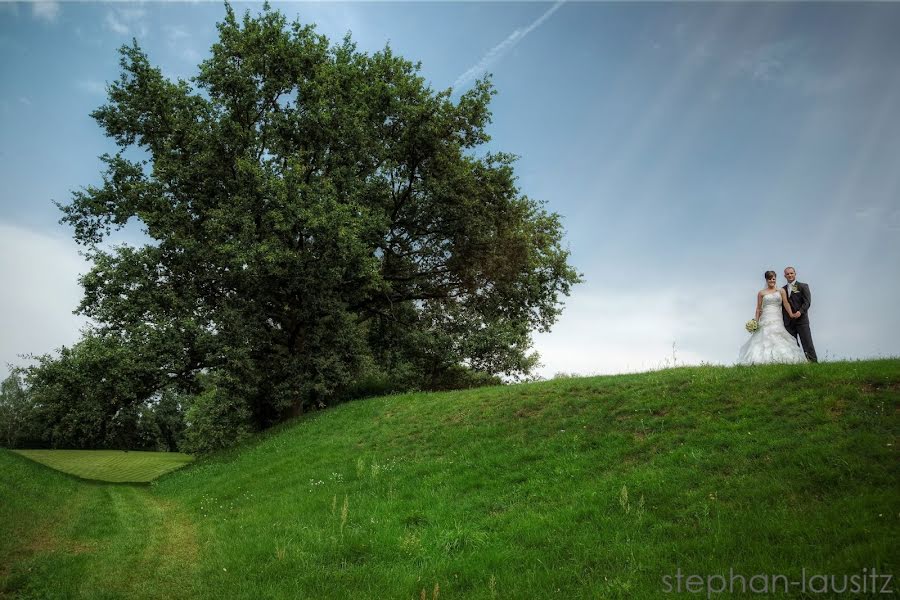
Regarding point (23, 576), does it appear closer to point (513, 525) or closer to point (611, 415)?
point (513, 525)

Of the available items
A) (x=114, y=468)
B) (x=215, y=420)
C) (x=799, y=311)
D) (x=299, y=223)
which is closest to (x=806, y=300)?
(x=799, y=311)

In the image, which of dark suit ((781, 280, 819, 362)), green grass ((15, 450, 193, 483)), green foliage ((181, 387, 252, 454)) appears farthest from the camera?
green grass ((15, 450, 193, 483))

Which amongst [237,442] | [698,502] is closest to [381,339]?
[237,442]

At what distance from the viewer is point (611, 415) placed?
1526 cm

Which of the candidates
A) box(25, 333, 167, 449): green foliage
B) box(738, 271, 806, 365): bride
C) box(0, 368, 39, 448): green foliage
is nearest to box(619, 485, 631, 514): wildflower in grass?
box(738, 271, 806, 365): bride

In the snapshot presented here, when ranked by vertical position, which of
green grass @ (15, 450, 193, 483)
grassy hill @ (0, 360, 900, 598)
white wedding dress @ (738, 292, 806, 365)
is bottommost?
green grass @ (15, 450, 193, 483)

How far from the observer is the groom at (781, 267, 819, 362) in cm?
1744

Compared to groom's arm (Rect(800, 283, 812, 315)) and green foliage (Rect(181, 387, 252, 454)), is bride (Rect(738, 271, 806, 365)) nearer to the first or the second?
groom's arm (Rect(800, 283, 812, 315))

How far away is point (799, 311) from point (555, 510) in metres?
12.7

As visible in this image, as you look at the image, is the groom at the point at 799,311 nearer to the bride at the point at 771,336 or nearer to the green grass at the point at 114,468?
the bride at the point at 771,336

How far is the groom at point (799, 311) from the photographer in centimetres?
1744

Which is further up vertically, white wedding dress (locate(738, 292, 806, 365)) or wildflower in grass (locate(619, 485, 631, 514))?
white wedding dress (locate(738, 292, 806, 365))

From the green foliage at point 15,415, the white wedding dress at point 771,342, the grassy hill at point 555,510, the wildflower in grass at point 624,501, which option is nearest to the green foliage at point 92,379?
the grassy hill at point 555,510

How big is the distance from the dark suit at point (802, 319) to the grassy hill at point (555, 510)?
3271 mm
